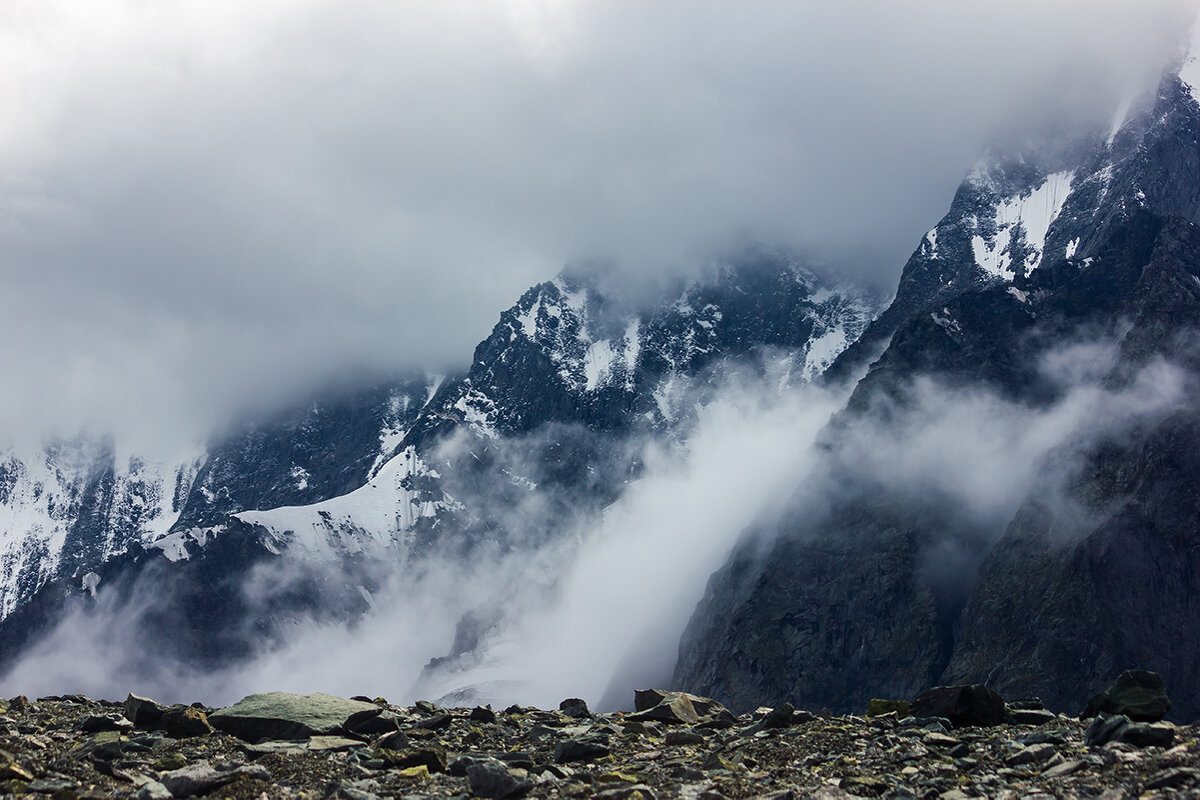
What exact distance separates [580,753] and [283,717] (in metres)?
9.80

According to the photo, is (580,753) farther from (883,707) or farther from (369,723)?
(883,707)

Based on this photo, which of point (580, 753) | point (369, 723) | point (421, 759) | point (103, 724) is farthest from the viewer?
point (369, 723)

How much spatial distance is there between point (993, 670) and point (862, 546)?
3902 cm

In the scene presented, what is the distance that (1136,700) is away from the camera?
34781 millimetres

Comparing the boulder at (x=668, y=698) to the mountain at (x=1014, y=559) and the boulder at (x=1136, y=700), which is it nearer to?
the boulder at (x=1136, y=700)

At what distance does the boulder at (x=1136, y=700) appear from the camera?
1342 inches

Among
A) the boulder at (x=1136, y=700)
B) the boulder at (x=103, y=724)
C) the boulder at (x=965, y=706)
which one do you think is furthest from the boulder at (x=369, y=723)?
the boulder at (x=1136, y=700)

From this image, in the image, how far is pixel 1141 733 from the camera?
28375mm

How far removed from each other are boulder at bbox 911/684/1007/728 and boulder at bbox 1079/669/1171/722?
2797mm

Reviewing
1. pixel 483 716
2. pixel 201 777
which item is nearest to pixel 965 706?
pixel 483 716

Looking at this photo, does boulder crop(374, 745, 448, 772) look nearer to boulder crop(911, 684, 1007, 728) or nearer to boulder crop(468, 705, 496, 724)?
boulder crop(468, 705, 496, 724)

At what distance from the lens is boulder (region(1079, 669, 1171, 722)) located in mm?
34094

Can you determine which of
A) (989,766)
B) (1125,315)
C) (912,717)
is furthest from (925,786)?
(1125,315)

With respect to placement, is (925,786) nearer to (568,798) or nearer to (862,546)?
(568,798)
